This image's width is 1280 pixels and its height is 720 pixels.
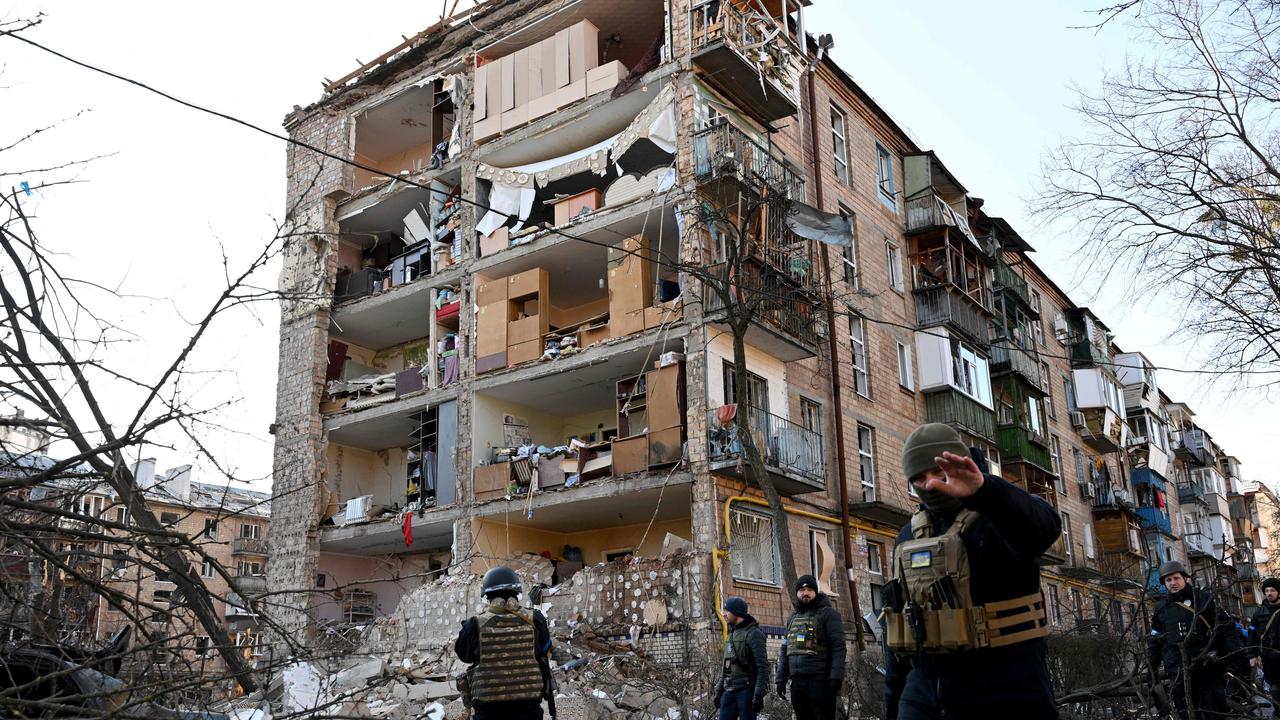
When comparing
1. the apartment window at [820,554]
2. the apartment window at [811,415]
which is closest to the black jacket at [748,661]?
the apartment window at [820,554]

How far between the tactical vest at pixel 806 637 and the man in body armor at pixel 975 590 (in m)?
5.15

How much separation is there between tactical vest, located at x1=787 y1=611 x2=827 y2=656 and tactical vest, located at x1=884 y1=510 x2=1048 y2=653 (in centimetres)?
516

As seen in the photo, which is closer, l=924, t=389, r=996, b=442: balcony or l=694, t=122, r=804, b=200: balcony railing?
l=694, t=122, r=804, b=200: balcony railing

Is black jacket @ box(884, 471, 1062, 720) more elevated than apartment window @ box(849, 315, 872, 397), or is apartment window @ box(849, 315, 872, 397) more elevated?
apartment window @ box(849, 315, 872, 397)

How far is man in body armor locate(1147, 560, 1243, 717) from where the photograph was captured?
9.43 m

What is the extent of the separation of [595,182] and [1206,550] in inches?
1817

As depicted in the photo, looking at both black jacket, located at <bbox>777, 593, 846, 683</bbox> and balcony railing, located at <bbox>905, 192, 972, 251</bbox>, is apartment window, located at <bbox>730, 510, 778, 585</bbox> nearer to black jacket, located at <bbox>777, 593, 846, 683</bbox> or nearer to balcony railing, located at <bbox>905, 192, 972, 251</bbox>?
black jacket, located at <bbox>777, 593, 846, 683</bbox>

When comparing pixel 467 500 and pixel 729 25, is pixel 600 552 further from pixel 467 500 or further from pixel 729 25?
pixel 729 25

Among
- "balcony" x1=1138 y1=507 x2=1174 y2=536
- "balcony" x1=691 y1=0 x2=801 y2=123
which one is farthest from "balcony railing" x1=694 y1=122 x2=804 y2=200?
"balcony" x1=1138 y1=507 x2=1174 y2=536

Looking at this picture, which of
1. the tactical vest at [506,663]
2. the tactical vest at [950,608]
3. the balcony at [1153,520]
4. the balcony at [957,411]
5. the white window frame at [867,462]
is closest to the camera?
the tactical vest at [950,608]

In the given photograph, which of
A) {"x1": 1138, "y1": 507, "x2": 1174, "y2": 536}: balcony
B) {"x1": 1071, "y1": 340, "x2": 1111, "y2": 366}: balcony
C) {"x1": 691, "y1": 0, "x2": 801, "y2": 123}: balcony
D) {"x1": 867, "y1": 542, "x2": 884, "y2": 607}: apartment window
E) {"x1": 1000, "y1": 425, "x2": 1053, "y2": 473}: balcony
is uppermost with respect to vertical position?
{"x1": 691, "y1": 0, "x2": 801, "y2": 123}: balcony

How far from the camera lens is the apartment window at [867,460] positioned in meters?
24.3

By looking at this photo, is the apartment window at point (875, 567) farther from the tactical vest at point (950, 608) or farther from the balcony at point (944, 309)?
the tactical vest at point (950, 608)

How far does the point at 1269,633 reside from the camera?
10508mm
